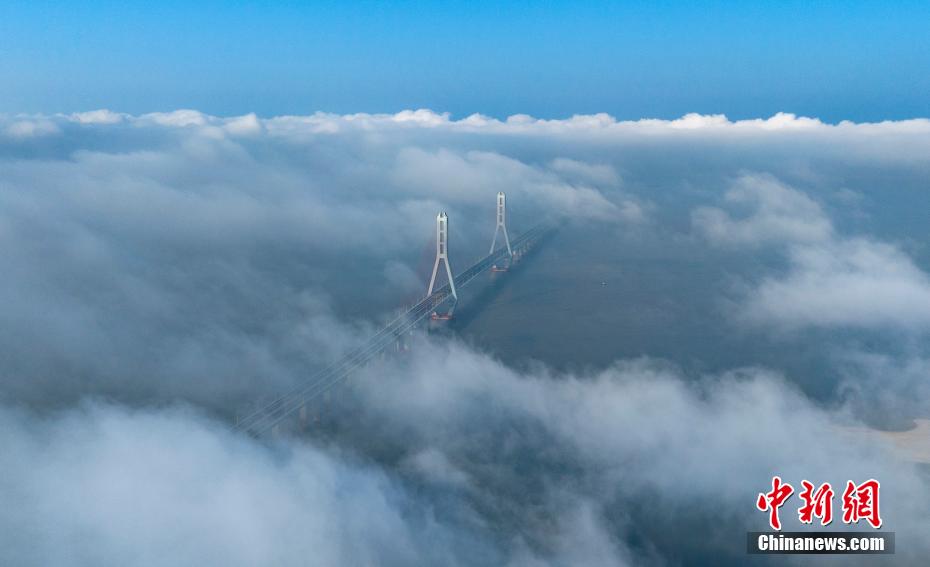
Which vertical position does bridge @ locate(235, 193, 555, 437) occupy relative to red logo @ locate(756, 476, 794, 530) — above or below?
above

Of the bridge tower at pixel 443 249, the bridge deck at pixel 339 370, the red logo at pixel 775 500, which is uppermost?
the bridge tower at pixel 443 249

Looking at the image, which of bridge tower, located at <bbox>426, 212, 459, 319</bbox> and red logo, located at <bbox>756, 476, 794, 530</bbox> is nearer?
red logo, located at <bbox>756, 476, 794, 530</bbox>

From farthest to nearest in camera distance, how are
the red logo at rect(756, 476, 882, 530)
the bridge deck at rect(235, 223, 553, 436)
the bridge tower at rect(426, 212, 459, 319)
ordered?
1. the bridge tower at rect(426, 212, 459, 319)
2. the bridge deck at rect(235, 223, 553, 436)
3. the red logo at rect(756, 476, 882, 530)

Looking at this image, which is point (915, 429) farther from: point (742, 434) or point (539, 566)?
point (539, 566)

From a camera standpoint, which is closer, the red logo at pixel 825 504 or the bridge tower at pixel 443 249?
the red logo at pixel 825 504

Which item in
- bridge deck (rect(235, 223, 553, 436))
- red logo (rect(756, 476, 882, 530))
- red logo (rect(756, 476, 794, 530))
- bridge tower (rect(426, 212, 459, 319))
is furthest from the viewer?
bridge tower (rect(426, 212, 459, 319))

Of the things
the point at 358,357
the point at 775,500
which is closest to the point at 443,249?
the point at 358,357

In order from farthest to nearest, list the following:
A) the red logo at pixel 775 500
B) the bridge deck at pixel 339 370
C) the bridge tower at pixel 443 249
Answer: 1. the bridge tower at pixel 443 249
2. the bridge deck at pixel 339 370
3. the red logo at pixel 775 500

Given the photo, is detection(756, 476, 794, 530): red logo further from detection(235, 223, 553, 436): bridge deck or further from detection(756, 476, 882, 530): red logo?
detection(235, 223, 553, 436): bridge deck

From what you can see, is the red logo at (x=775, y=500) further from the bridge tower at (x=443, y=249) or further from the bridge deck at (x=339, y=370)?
the bridge tower at (x=443, y=249)

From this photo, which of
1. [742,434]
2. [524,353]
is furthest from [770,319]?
[742,434]

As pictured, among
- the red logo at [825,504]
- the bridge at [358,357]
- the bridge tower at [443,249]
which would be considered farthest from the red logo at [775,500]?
the bridge tower at [443,249]

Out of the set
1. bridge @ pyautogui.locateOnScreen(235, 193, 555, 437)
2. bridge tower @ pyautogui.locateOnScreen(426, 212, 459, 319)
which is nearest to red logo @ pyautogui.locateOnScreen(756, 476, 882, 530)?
bridge @ pyautogui.locateOnScreen(235, 193, 555, 437)
